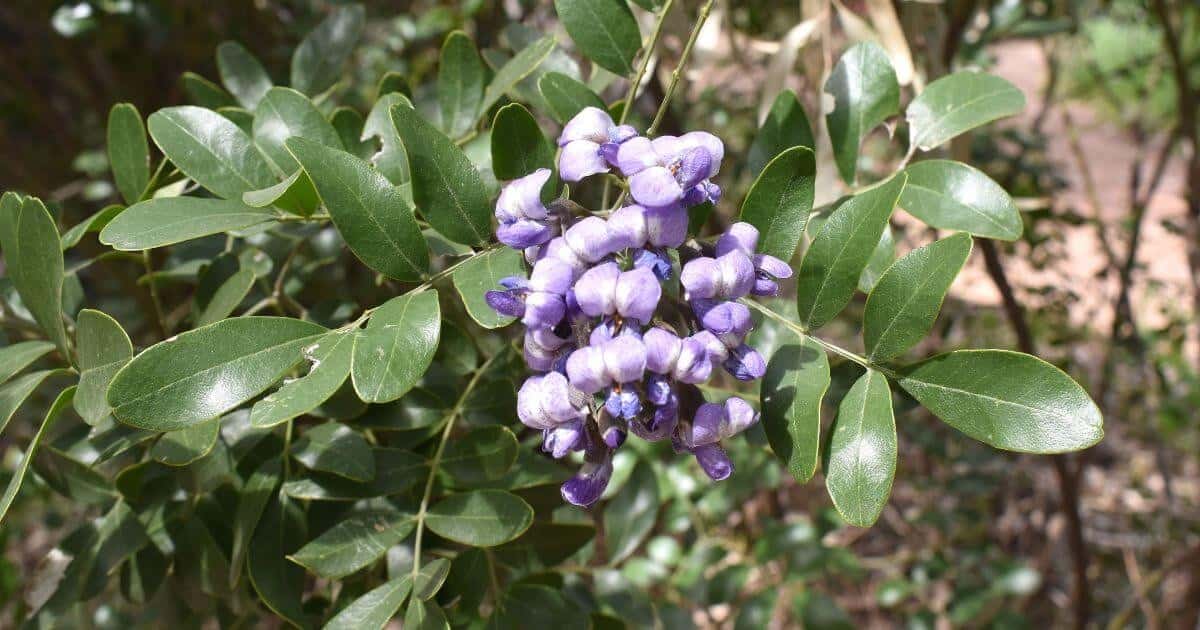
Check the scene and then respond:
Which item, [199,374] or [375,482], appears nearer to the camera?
[199,374]

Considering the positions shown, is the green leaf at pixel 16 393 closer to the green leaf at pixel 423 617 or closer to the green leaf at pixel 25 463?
the green leaf at pixel 25 463

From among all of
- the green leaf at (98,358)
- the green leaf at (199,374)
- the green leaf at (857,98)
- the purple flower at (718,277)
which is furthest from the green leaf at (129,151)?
the green leaf at (857,98)

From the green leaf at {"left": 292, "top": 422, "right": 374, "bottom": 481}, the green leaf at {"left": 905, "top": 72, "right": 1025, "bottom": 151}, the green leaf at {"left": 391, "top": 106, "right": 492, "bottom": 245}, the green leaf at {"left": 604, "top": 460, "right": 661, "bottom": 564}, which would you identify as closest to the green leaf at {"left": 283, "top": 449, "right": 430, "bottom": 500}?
the green leaf at {"left": 292, "top": 422, "right": 374, "bottom": 481}

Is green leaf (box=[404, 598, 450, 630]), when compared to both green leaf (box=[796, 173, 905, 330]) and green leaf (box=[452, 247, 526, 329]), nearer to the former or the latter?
green leaf (box=[452, 247, 526, 329])

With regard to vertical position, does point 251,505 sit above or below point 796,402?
below

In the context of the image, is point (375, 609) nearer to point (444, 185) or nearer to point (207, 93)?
point (444, 185)

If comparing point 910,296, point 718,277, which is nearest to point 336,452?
point 718,277

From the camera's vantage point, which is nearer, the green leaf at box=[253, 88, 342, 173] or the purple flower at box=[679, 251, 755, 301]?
the purple flower at box=[679, 251, 755, 301]

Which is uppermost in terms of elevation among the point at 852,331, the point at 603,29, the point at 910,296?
the point at 603,29
